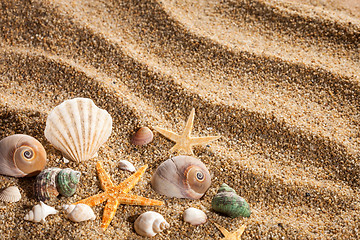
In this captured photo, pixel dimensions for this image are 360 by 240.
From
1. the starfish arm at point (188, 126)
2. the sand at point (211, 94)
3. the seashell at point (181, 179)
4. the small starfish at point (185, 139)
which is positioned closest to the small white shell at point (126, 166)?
the sand at point (211, 94)

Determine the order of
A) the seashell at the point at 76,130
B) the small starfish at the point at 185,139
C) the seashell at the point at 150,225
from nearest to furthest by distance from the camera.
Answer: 1. the seashell at the point at 150,225
2. the seashell at the point at 76,130
3. the small starfish at the point at 185,139

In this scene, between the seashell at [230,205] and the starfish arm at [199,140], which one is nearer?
the seashell at [230,205]

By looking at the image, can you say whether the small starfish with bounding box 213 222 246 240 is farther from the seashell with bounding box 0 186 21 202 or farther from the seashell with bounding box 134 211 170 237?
the seashell with bounding box 0 186 21 202

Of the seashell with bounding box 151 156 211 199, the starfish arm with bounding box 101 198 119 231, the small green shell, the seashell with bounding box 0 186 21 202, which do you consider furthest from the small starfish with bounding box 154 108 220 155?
the seashell with bounding box 0 186 21 202

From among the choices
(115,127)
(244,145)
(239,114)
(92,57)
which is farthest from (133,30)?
(244,145)

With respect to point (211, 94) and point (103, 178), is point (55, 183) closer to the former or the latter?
point (103, 178)

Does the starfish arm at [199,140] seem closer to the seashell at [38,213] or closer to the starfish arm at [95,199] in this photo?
the starfish arm at [95,199]

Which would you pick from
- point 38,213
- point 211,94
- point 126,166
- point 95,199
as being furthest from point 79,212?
point 211,94

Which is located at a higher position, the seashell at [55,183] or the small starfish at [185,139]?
the small starfish at [185,139]

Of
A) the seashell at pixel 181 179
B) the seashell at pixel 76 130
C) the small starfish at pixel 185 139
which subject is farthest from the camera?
the small starfish at pixel 185 139
